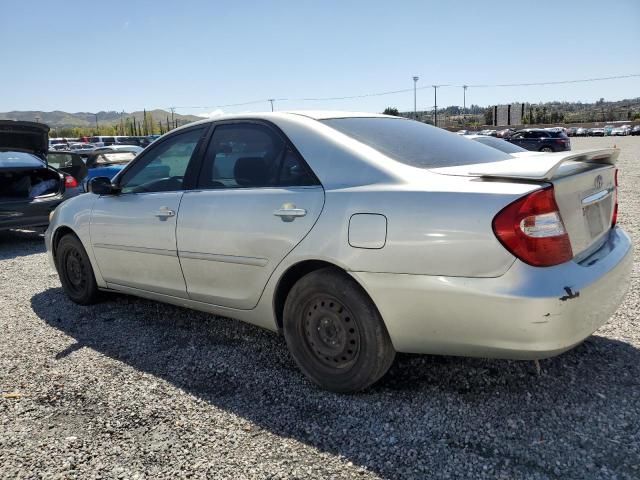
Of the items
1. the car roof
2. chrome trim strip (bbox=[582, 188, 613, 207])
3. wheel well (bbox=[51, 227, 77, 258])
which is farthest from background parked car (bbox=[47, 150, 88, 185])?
chrome trim strip (bbox=[582, 188, 613, 207])

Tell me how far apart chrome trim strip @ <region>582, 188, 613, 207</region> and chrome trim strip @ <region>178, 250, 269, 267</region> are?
1716 millimetres

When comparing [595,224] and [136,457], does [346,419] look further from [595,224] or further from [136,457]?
[595,224]

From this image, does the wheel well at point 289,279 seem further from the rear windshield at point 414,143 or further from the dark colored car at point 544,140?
the dark colored car at point 544,140

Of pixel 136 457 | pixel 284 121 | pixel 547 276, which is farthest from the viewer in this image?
pixel 284 121

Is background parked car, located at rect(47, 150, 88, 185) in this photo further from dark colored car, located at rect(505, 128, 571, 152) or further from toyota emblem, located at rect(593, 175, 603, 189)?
dark colored car, located at rect(505, 128, 571, 152)

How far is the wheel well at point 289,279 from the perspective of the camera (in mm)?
2902

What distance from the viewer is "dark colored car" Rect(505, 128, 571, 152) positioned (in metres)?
25.4

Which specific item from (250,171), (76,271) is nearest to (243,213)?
(250,171)

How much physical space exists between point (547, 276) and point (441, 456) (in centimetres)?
92

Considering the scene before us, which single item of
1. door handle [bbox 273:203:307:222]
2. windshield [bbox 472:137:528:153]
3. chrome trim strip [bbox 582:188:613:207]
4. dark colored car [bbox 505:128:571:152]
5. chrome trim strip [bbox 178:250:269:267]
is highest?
dark colored car [bbox 505:128:571:152]

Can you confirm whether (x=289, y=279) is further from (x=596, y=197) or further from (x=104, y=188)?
(x=104, y=188)

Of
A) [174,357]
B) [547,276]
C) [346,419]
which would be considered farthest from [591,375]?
[174,357]

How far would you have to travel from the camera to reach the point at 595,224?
9.08 feet

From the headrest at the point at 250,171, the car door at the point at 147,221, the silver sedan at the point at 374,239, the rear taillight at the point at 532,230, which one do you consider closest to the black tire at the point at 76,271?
the car door at the point at 147,221
